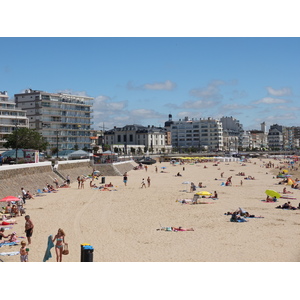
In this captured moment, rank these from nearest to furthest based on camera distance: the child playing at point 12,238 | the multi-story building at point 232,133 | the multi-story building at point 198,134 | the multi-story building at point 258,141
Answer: the child playing at point 12,238 < the multi-story building at point 198,134 < the multi-story building at point 232,133 < the multi-story building at point 258,141

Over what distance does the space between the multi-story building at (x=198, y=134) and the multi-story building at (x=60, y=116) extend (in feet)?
195

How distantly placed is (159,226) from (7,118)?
49.4 metres

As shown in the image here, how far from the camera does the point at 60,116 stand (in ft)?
244

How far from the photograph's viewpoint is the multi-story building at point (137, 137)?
11850 cm

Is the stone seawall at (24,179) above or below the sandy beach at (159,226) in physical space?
above

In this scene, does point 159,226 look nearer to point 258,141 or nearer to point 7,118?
point 7,118

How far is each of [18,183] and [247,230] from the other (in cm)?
1673

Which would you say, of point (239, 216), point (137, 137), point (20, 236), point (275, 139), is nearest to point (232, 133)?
point (275, 139)

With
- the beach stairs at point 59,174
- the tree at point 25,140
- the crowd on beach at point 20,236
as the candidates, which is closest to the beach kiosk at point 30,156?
the beach stairs at point 59,174

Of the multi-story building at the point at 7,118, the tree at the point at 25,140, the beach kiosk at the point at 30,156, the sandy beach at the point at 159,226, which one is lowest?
the sandy beach at the point at 159,226

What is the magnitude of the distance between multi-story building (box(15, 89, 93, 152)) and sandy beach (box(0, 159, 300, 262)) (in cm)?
4745

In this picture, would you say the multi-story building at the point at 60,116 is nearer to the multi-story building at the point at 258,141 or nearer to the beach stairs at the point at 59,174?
the beach stairs at the point at 59,174

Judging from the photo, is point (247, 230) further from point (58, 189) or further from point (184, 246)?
point (58, 189)
